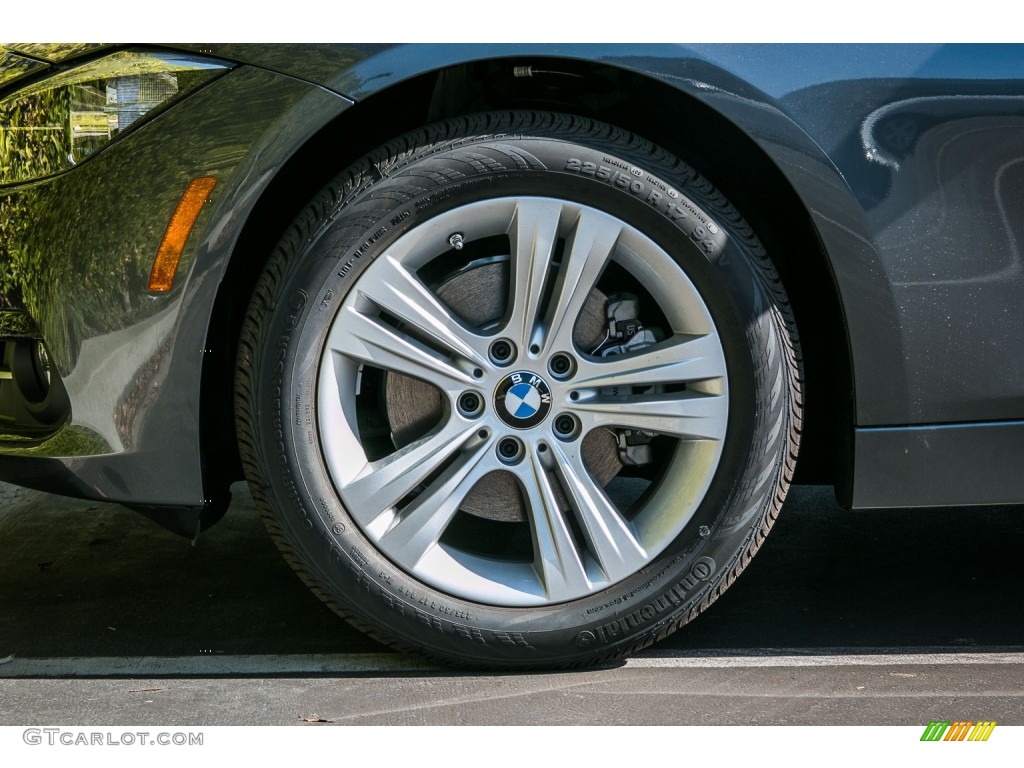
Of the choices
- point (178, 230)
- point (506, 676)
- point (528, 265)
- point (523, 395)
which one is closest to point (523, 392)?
point (523, 395)

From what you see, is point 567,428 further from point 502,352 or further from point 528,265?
point 528,265

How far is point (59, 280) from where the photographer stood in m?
2.01

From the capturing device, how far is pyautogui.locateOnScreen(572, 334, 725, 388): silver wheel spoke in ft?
6.82

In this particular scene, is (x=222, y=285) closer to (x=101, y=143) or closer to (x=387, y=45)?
(x=101, y=143)

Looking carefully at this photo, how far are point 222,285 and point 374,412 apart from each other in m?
0.41

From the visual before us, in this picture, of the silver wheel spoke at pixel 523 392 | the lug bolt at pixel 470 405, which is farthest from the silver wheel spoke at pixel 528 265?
the lug bolt at pixel 470 405

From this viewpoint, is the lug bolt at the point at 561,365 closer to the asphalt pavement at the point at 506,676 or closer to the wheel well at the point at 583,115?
the wheel well at the point at 583,115

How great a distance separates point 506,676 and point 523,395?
0.56 metres

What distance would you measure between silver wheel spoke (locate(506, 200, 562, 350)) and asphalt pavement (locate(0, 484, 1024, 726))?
27.3 inches

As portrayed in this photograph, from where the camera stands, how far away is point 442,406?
7.02 feet

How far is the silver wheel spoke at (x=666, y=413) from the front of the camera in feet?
6.84

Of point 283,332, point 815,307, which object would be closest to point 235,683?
point 283,332

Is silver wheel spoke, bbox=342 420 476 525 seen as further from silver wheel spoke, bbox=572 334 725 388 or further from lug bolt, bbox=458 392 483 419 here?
silver wheel spoke, bbox=572 334 725 388

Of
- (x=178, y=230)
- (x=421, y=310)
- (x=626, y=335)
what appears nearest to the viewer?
(x=178, y=230)
